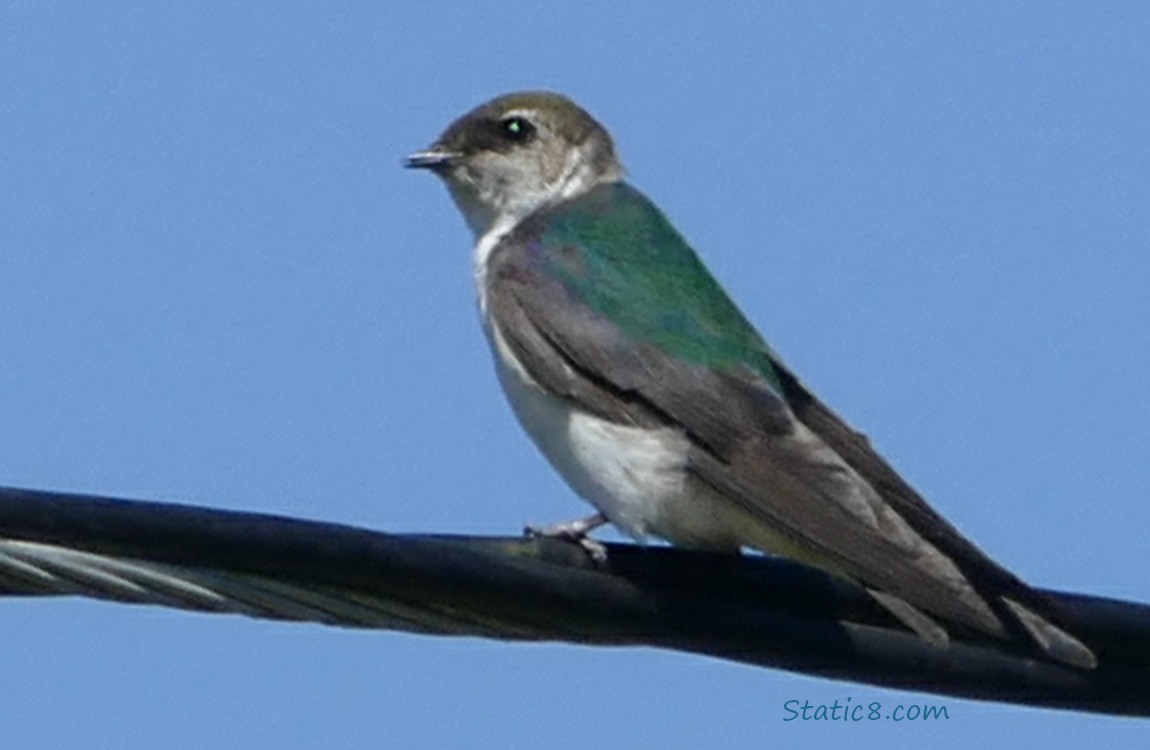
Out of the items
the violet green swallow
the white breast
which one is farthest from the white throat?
the white breast

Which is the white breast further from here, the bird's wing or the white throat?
the white throat

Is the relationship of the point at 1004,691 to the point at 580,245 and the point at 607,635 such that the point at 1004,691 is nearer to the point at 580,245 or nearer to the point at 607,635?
the point at 607,635

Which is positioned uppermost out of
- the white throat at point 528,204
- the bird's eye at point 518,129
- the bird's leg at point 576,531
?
the bird's eye at point 518,129

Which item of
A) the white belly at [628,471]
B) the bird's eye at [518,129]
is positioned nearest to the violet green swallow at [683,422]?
the white belly at [628,471]

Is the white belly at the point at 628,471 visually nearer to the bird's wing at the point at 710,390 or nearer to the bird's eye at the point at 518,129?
the bird's wing at the point at 710,390

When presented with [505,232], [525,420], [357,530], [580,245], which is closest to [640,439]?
[525,420]

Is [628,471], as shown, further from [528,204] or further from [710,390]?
[528,204]

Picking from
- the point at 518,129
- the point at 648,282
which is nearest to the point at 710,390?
the point at 648,282
